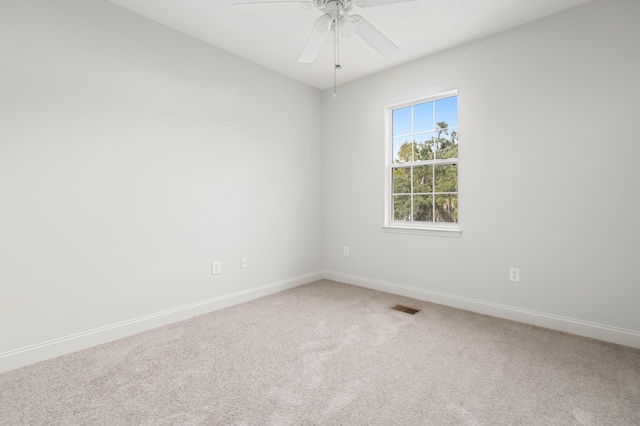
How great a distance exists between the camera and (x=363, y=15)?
2.54 metres

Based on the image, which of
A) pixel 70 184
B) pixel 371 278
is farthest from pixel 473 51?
pixel 70 184

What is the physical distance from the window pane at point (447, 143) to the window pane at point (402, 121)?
371 millimetres

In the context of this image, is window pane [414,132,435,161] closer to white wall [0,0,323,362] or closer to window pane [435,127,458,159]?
window pane [435,127,458,159]

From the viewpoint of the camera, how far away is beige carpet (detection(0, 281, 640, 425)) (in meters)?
1.54

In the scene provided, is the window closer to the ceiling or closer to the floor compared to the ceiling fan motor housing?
→ closer to the floor

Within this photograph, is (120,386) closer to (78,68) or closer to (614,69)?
(78,68)

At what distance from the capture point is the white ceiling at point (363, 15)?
2.41 meters

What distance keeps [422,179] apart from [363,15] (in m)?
1.76

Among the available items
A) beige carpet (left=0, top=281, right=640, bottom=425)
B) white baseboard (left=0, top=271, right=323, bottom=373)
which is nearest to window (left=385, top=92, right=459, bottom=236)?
beige carpet (left=0, top=281, right=640, bottom=425)

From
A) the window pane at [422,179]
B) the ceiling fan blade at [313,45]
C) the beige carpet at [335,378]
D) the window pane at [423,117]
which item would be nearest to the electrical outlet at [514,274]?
the beige carpet at [335,378]

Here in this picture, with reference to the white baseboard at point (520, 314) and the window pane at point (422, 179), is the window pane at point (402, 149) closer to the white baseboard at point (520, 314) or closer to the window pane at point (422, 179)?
the window pane at point (422, 179)

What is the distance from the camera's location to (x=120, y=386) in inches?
70.2

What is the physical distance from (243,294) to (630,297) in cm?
330

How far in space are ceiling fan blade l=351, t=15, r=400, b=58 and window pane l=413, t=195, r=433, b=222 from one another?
5.80 ft
